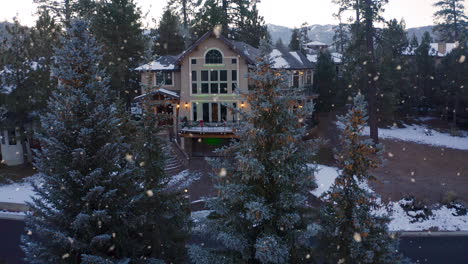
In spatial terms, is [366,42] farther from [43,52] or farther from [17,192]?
[17,192]

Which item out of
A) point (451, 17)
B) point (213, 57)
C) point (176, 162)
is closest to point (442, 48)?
point (451, 17)

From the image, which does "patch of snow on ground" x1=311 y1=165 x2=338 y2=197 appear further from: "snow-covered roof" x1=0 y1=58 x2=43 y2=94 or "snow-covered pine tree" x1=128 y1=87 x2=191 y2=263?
"snow-covered roof" x1=0 y1=58 x2=43 y2=94

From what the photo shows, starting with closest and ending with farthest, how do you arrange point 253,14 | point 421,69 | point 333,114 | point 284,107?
point 284,107, point 421,69, point 333,114, point 253,14

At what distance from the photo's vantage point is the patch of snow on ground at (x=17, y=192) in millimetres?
23844

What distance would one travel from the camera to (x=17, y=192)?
2508cm

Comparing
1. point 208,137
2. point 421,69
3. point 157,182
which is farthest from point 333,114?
point 157,182

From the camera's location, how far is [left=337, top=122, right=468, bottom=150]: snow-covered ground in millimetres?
35625

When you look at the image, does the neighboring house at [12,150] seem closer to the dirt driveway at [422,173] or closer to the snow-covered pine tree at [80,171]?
the snow-covered pine tree at [80,171]

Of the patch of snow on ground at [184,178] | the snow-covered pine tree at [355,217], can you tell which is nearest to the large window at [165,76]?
the patch of snow on ground at [184,178]

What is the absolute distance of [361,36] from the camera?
94.3 feet

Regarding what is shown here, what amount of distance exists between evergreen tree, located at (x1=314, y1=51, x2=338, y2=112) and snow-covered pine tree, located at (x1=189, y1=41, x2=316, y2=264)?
31.6 meters

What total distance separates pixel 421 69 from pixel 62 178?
143 feet

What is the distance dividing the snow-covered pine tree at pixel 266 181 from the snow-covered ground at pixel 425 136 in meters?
27.5

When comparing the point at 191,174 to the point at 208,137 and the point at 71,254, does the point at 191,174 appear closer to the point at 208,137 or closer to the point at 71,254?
the point at 208,137
